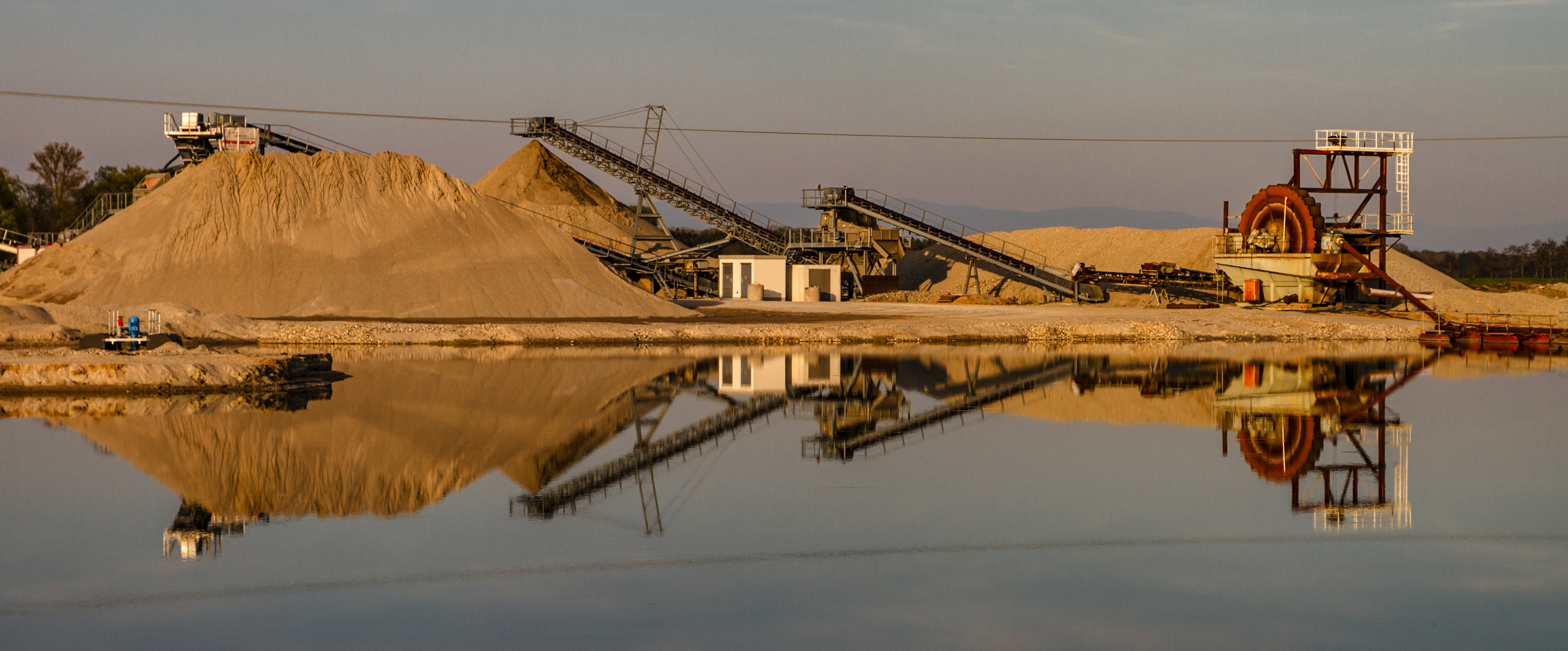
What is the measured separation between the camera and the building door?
57.9 m

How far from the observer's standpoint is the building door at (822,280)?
57875 mm

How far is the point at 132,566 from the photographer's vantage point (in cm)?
1023

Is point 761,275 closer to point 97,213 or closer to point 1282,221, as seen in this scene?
point 1282,221

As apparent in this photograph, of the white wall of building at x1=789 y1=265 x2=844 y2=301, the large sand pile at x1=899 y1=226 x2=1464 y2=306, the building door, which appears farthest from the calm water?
the large sand pile at x1=899 y1=226 x2=1464 y2=306

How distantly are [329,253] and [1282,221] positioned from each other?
38482 millimetres

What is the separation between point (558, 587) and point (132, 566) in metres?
3.56

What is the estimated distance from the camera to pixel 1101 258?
72062 millimetres

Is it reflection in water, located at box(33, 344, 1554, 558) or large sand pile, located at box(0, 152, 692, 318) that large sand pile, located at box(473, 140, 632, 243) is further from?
reflection in water, located at box(33, 344, 1554, 558)

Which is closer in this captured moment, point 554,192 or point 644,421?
point 644,421

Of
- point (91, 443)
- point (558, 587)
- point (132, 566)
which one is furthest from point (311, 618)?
point (91, 443)

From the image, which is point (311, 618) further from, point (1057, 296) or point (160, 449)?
point (1057, 296)

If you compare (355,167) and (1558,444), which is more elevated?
(355,167)

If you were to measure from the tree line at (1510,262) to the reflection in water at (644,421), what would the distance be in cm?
8978

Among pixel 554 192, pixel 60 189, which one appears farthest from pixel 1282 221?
pixel 60 189
